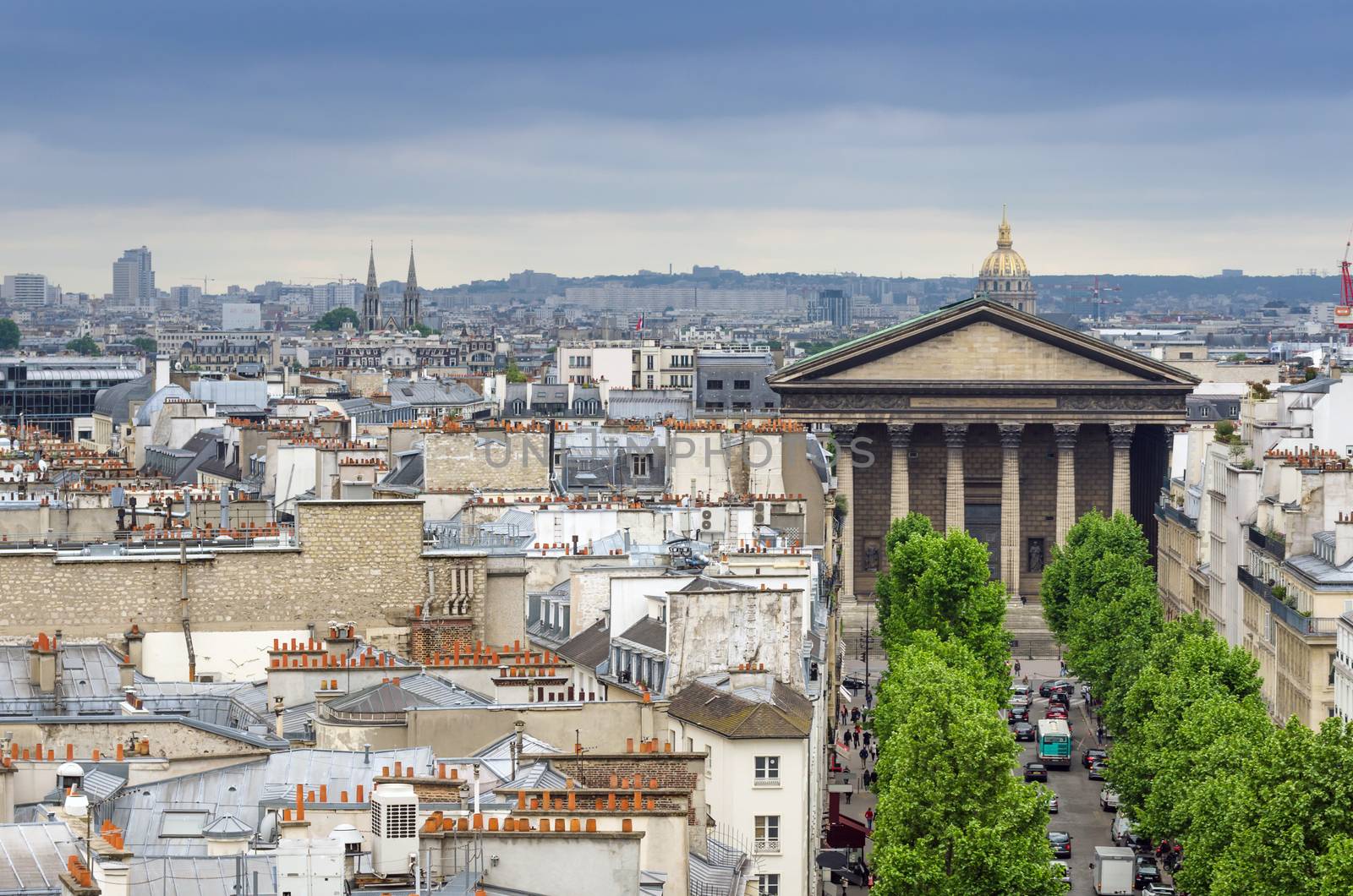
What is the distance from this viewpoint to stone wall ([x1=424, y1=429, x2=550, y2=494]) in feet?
283

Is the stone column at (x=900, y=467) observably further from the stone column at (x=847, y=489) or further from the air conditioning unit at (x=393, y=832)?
the air conditioning unit at (x=393, y=832)

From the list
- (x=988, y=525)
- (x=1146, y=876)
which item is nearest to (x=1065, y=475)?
(x=988, y=525)

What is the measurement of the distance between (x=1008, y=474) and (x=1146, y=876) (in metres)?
80.7

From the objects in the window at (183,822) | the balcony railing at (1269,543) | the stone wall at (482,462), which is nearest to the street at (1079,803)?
the balcony railing at (1269,543)

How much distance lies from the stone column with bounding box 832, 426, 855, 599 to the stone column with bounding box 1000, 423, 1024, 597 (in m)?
7.80

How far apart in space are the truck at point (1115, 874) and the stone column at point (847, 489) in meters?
76.0

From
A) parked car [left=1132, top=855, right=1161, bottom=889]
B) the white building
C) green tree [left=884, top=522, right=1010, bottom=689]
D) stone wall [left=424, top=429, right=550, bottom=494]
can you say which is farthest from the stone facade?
the white building

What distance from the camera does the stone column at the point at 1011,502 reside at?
161 meters

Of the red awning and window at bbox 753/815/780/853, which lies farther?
the red awning

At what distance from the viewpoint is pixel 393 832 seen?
34.3m

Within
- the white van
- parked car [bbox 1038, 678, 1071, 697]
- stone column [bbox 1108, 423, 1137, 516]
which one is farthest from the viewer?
stone column [bbox 1108, 423, 1137, 516]

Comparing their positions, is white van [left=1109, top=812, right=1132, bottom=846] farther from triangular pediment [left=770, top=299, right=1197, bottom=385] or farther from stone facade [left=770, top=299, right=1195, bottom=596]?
triangular pediment [left=770, top=299, right=1197, bottom=385]

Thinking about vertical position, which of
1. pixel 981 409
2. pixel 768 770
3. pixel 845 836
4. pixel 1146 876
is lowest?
pixel 1146 876

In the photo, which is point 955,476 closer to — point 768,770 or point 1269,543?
point 1269,543
